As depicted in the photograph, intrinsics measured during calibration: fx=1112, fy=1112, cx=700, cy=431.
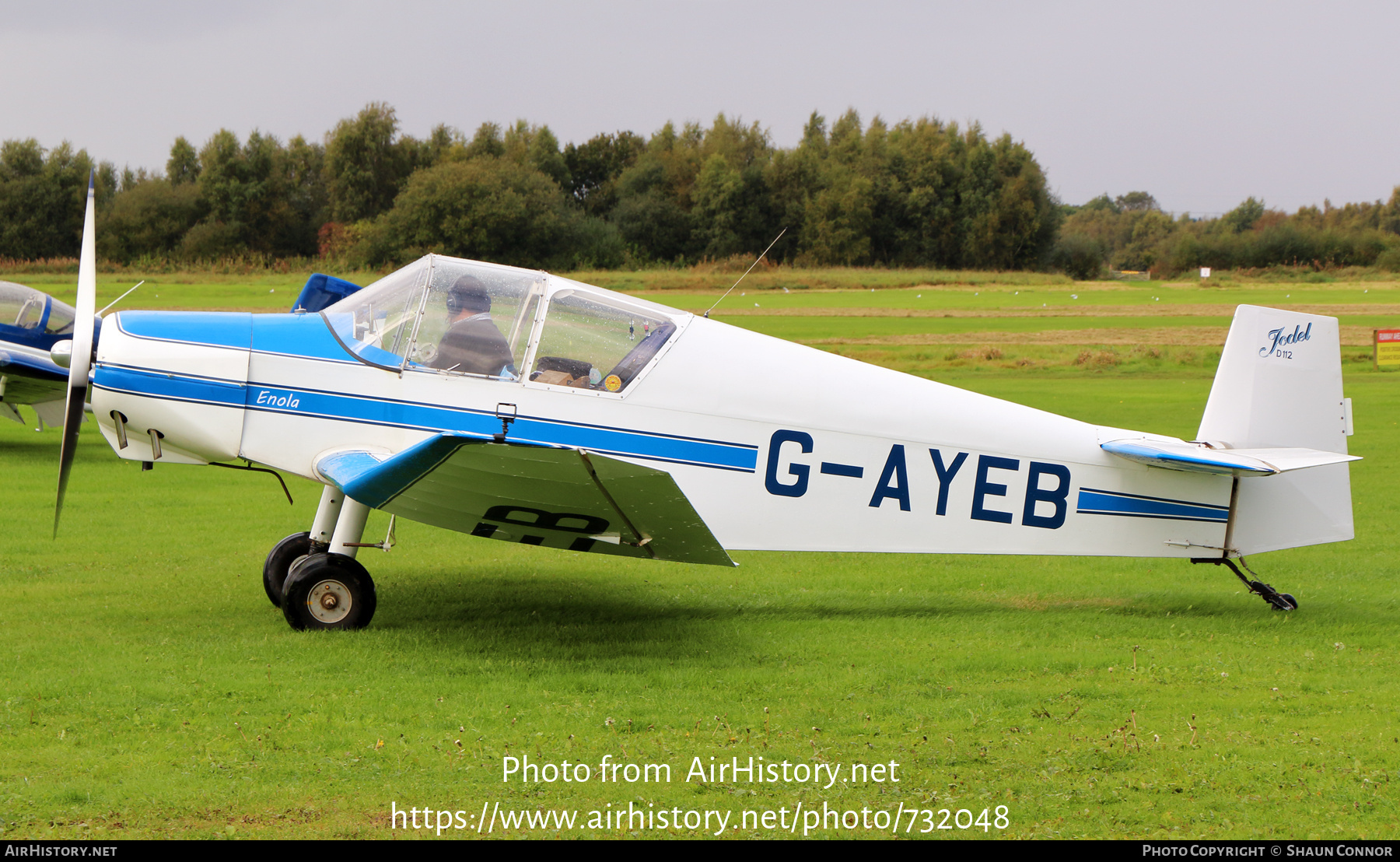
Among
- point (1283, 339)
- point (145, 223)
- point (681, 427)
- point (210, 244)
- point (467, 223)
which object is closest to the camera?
point (681, 427)

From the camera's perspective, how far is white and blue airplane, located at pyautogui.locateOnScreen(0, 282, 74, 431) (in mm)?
13641

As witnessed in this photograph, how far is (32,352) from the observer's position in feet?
46.6

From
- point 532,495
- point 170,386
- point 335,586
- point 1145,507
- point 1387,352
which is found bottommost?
point 335,586

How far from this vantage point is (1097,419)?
66.0ft

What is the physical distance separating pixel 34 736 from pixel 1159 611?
271 inches

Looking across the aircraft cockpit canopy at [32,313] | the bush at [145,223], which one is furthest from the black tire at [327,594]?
the bush at [145,223]

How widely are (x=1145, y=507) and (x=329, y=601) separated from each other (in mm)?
5314

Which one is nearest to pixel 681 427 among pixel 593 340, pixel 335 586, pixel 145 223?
pixel 593 340

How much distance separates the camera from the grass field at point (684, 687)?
14.7 feet

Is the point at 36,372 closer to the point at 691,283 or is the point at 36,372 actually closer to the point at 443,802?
the point at 443,802

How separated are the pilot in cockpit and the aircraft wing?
2.42 ft

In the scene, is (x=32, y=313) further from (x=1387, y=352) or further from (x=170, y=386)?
(x=1387, y=352)

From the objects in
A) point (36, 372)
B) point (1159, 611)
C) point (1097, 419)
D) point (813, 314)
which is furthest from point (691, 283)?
point (1159, 611)

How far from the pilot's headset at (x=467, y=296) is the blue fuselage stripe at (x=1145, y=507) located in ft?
13.4
